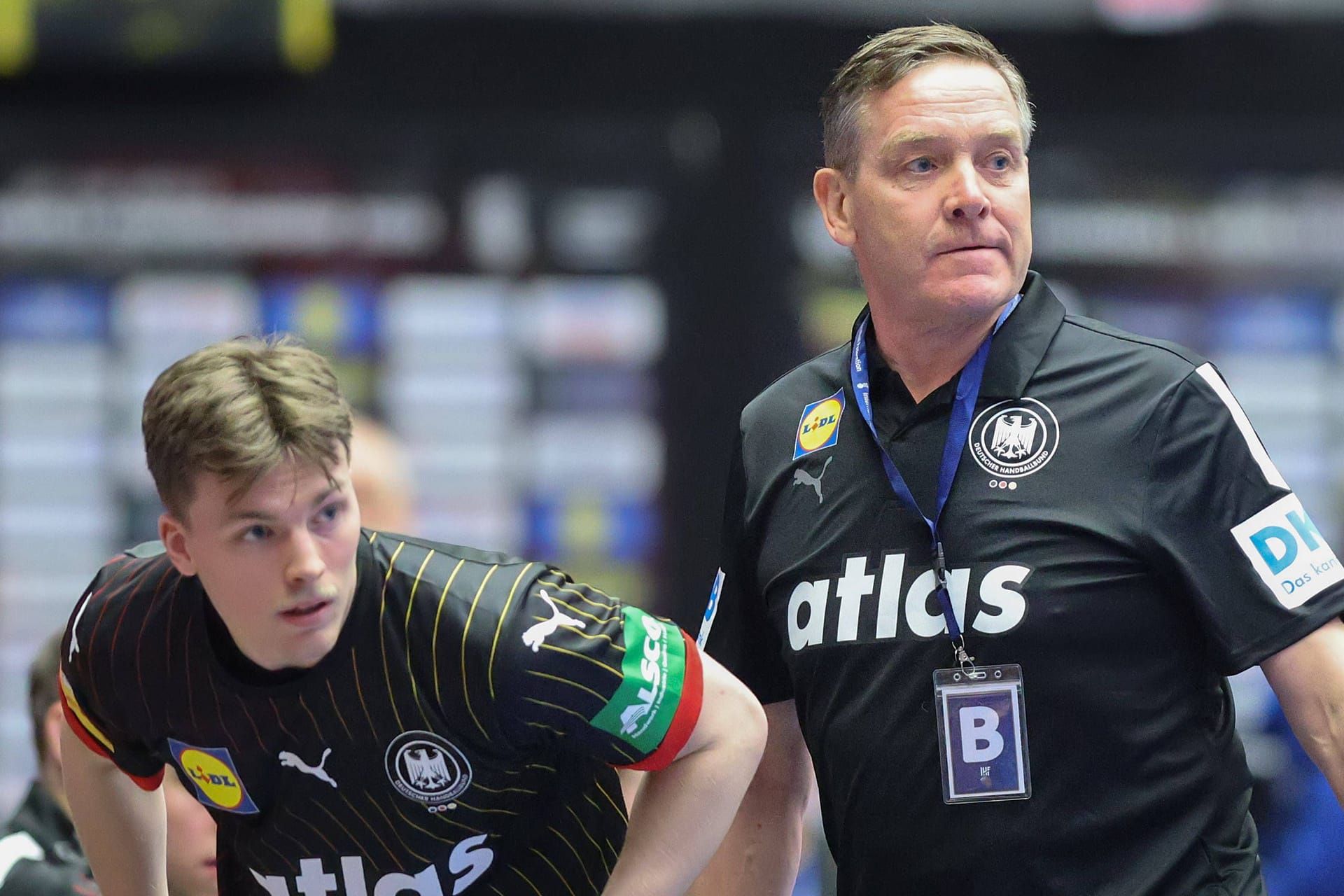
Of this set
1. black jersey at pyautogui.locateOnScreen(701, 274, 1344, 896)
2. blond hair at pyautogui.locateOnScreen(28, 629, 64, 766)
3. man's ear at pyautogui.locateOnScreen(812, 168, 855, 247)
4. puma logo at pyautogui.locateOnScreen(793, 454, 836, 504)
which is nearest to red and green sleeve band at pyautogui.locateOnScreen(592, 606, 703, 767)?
black jersey at pyautogui.locateOnScreen(701, 274, 1344, 896)

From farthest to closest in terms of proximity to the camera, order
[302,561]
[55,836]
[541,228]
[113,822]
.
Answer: [541,228] → [55,836] → [113,822] → [302,561]

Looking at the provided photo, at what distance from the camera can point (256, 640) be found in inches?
80.9

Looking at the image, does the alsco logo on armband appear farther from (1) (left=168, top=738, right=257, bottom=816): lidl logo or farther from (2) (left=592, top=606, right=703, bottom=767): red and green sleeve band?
(1) (left=168, top=738, right=257, bottom=816): lidl logo

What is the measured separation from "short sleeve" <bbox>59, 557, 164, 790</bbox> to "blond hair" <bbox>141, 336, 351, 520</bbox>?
28 cm

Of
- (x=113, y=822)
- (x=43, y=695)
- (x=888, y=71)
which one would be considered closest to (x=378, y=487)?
(x=43, y=695)

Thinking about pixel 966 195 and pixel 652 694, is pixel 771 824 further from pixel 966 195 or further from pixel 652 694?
pixel 966 195

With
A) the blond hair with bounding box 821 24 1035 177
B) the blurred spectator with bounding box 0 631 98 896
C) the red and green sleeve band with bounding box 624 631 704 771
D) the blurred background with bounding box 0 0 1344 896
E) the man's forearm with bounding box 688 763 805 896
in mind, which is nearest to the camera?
the red and green sleeve band with bounding box 624 631 704 771

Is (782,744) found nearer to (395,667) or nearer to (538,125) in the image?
(395,667)

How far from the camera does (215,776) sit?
2.17 meters

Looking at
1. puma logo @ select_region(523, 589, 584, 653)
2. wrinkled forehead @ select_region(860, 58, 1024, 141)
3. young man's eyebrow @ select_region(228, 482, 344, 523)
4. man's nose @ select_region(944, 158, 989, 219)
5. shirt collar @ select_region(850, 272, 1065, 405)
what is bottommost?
puma logo @ select_region(523, 589, 584, 653)

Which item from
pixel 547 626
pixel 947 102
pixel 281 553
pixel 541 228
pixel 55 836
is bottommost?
pixel 55 836

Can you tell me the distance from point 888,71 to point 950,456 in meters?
0.54

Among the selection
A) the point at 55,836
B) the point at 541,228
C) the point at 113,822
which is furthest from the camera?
the point at 541,228

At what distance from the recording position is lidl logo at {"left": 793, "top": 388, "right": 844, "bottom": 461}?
2307mm
